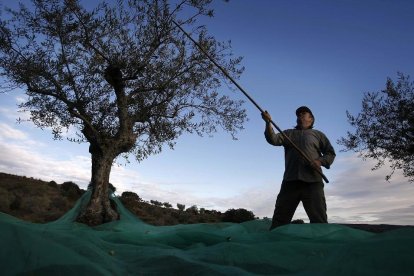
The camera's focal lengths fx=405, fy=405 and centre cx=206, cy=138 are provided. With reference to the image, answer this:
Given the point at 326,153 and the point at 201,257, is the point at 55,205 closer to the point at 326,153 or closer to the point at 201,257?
the point at 326,153

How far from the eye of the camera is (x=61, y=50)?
1700 centimetres

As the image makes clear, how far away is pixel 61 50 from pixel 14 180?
23.7 meters

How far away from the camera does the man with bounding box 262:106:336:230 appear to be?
26.8ft

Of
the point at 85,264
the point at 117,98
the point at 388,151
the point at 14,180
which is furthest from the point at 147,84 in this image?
the point at 14,180

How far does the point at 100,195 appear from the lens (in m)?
17.8

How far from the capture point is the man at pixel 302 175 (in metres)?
8.16

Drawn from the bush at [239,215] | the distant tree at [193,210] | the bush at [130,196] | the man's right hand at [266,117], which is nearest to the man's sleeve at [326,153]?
the man's right hand at [266,117]

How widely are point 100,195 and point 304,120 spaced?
11.6m

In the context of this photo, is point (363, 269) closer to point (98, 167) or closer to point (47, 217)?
point (98, 167)

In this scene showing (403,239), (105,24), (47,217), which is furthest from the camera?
(47,217)

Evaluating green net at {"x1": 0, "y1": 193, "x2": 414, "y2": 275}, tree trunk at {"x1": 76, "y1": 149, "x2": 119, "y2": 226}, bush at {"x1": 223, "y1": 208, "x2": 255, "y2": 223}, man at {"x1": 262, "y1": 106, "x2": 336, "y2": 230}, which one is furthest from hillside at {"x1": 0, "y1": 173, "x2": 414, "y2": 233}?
green net at {"x1": 0, "y1": 193, "x2": 414, "y2": 275}

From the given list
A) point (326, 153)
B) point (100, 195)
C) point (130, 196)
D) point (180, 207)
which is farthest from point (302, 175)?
point (130, 196)

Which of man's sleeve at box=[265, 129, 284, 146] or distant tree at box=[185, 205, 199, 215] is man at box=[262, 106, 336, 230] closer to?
man's sleeve at box=[265, 129, 284, 146]

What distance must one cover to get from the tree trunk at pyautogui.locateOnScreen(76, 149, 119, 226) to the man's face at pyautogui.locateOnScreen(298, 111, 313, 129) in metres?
11.1
